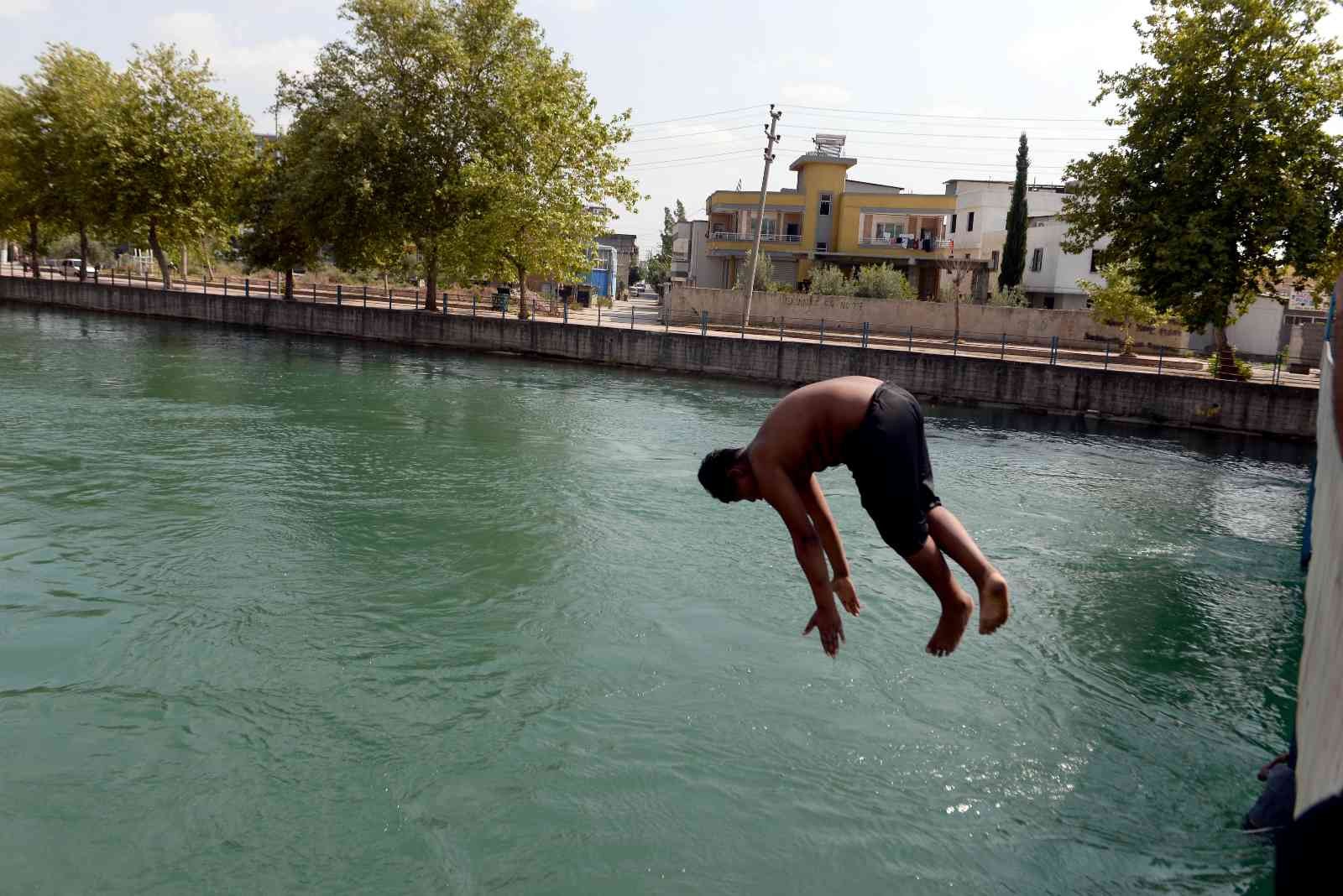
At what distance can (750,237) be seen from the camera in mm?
64688

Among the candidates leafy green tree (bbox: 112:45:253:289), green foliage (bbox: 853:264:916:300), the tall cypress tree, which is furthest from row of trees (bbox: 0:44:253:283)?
the tall cypress tree

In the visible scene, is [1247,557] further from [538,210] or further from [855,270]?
[855,270]

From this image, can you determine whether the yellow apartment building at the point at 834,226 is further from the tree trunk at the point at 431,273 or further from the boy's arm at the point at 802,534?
the boy's arm at the point at 802,534

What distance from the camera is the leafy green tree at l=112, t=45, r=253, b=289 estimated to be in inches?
1935

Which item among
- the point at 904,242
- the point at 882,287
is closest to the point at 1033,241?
the point at 904,242

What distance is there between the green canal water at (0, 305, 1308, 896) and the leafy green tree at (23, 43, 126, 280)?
37.0m

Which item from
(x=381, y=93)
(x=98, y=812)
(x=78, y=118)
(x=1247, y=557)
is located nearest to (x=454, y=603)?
(x=98, y=812)

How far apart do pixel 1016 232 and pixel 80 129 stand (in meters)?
48.8

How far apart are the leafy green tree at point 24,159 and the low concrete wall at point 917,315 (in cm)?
3543

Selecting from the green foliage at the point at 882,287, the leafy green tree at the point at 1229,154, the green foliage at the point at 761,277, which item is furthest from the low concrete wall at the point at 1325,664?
the green foliage at the point at 761,277

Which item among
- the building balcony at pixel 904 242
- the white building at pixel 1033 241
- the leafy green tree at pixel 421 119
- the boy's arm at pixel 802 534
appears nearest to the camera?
the boy's arm at pixel 802 534

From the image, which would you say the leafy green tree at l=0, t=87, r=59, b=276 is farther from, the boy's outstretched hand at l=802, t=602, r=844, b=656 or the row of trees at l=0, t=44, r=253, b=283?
the boy's outstretched hand at l=802, t=602, r=844, b=656

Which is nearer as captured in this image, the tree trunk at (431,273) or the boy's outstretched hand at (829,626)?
the boy's outstretched hand at (829,626)

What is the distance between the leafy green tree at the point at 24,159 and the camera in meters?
54.1
